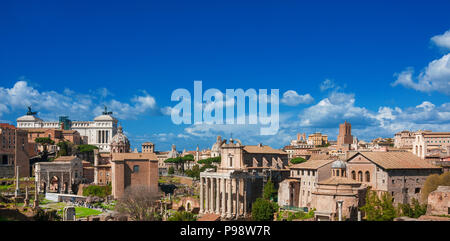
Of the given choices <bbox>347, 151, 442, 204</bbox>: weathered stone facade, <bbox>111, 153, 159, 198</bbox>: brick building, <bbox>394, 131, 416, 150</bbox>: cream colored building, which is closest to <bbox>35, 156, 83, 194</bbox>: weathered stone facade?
<bbox>111, 153, 159, 198</bbox>: brick building

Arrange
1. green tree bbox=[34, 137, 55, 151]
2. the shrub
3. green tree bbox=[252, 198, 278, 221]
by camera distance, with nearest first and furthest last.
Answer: green tree bbox=[252, 198, 278, 221] → the shrub → green tree bbox=[34, 137, 55, 151]

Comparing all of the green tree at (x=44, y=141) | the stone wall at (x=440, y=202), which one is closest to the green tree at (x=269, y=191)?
the stone wall at (x=440, y=202)

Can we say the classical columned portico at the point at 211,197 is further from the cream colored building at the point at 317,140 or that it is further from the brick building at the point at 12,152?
the cream colored building at the point at 317,140

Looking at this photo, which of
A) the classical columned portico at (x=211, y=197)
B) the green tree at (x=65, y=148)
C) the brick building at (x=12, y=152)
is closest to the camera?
the classical columned portico at (x=211, y=197)

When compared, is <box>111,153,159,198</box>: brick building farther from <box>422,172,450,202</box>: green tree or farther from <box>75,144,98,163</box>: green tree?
<box>422,172,450,202</box>: green tree

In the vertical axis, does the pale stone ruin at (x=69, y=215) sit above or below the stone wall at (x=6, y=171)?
below

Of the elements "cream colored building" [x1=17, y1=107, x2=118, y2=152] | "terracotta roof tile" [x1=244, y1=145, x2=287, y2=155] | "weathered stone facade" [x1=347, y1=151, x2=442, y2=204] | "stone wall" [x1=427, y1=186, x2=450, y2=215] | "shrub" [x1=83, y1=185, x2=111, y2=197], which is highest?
"cream colored building" [x1=17, y1=107, x2=118, y2=152]

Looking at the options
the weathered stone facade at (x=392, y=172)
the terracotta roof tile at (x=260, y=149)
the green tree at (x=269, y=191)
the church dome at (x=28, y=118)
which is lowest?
the green tree at (x=269, y=191)

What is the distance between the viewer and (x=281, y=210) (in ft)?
196

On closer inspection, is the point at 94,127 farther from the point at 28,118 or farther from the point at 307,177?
the point at 307,177

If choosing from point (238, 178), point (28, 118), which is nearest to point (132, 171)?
point (238, 178)

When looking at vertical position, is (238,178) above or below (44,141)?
below
